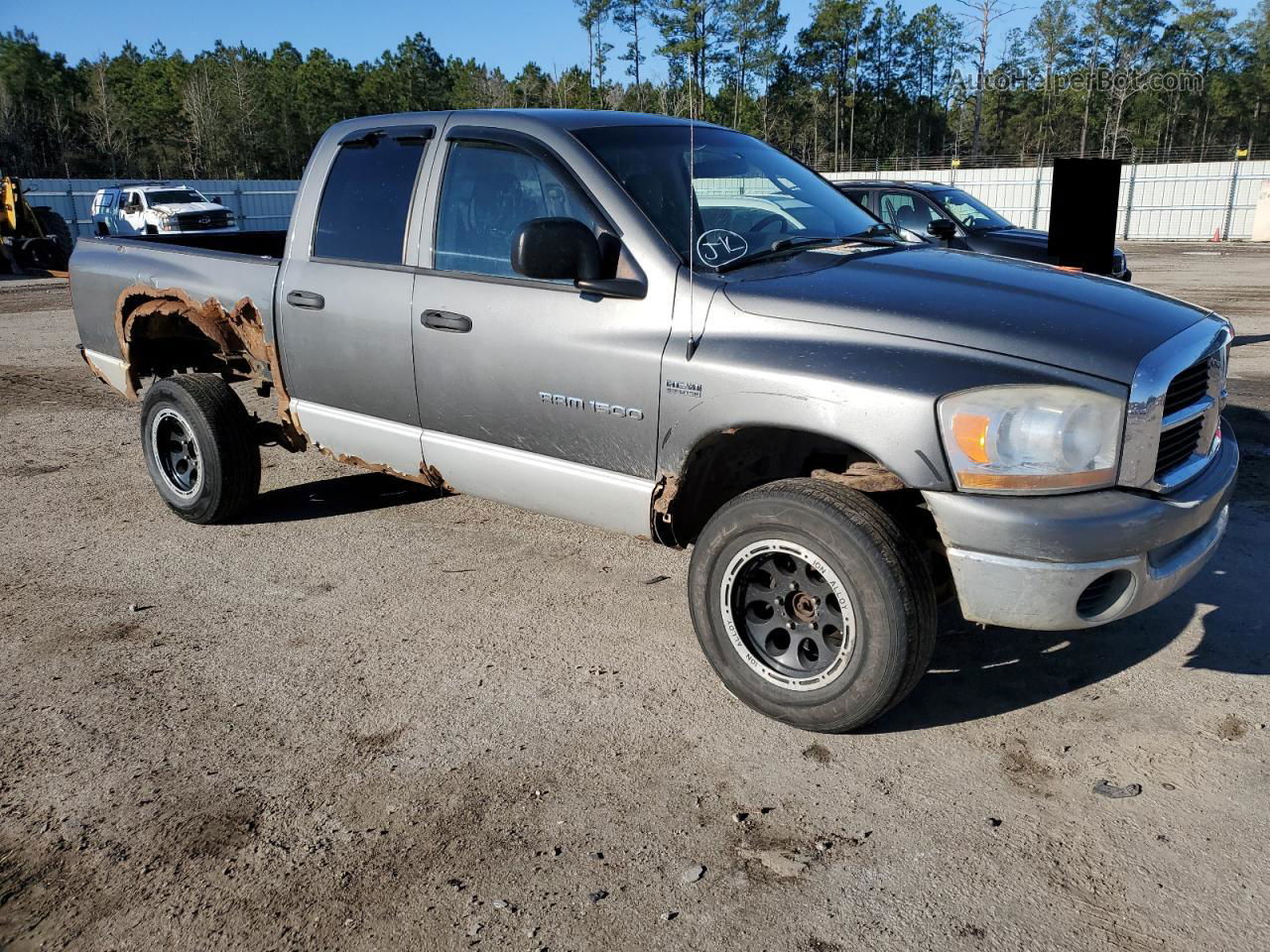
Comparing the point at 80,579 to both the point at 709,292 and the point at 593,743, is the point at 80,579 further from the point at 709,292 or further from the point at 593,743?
the point at 709,292

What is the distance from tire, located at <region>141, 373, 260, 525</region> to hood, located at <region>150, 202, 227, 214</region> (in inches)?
820

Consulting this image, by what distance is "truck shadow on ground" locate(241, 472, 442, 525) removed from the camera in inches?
221

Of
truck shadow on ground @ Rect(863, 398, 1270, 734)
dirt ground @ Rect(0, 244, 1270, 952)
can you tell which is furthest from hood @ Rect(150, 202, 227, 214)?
truck shadow on ground @ Rect(863, 398, 1270, 734)

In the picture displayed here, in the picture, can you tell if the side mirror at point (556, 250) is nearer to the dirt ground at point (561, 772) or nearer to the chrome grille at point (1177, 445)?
the dirt ground at point (561, 772)

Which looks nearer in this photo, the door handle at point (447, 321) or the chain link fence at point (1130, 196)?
the door handle at point (447, 321)

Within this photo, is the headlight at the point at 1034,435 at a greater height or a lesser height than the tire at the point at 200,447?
greater

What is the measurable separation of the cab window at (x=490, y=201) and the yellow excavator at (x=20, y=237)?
20734 mm

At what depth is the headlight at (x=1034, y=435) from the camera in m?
2.83

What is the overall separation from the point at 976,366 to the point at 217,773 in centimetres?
258

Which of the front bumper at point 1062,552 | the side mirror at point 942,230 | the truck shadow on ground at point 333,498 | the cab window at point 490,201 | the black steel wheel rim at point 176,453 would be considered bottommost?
the truck shadow on ground at point 333,498

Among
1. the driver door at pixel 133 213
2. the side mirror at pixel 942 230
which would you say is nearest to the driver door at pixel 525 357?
the side mirror at pixel 942 230

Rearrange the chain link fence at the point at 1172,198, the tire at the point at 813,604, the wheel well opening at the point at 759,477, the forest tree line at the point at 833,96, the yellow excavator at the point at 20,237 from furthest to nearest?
the forest tree line at the point at 833,96 < the chain link fence at the point at 1172,198 < the yellow excavator at the point at 20,237 < the wheel well opening at the point at 759,477 < the tire at the point at 813,604

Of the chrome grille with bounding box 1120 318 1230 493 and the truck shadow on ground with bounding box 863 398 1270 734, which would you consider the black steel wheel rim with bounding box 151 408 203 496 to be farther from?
the chrome grille with bounding box 1120 318 1230 493

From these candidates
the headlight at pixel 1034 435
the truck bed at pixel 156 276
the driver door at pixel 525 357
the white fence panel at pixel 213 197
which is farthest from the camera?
the white fence panel at pixel 213 197
